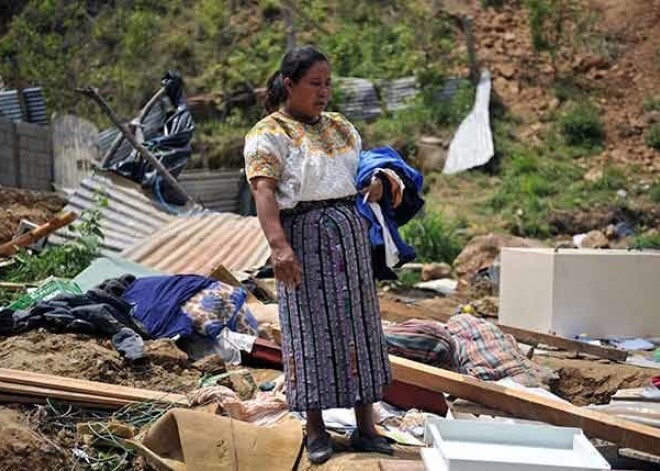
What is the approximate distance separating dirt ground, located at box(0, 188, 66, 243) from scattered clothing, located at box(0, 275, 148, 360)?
12.4 feet

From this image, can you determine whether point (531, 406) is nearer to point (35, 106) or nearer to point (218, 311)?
point (218, 311)

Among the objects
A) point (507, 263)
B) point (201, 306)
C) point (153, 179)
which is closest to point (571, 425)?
point (201, 306)

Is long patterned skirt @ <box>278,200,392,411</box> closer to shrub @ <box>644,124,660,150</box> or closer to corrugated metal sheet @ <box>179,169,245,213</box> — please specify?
corrugated metal sheet @ <box>179,169,245,213</box>

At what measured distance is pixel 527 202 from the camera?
1362 centimetres

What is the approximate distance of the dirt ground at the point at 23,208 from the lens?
9555 mm

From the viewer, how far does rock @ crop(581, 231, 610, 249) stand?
1125 cm

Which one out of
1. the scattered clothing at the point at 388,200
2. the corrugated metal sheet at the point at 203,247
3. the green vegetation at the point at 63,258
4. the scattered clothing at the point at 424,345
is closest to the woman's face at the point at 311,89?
the scattered clothing at the point at 388,200

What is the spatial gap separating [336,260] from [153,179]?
6624 mm

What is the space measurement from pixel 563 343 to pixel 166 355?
2.66 m

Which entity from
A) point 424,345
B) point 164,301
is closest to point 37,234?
point 164,301

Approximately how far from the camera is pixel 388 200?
4078 mm

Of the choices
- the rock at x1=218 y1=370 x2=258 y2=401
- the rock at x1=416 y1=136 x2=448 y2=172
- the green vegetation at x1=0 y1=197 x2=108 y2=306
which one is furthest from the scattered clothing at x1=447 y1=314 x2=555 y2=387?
the rock at x1=416 y1=136 x2=448 y2=172

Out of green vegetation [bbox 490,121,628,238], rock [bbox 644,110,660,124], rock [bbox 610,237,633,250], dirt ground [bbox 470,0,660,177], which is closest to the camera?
rock [bbox 610,237,633,250]

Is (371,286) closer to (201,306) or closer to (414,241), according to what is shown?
(201,306)
